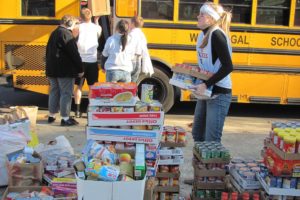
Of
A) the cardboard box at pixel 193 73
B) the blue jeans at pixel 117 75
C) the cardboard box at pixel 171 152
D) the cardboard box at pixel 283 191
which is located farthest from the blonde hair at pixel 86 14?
the cardboard box at pixel 283 191

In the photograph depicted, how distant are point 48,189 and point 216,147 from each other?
1518 millimetres

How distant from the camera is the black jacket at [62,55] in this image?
21.0ft

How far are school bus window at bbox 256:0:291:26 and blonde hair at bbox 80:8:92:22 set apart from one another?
9.15ft

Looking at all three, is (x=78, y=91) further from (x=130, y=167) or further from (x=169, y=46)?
(x=130, y=167)

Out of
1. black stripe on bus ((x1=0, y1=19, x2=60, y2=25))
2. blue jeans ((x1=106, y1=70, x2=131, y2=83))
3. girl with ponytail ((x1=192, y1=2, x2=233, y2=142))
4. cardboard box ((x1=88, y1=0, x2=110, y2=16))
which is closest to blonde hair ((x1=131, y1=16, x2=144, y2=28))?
cardboard box ((x1=88, y1=0, x2=110, y2=16))

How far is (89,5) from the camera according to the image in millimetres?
7117

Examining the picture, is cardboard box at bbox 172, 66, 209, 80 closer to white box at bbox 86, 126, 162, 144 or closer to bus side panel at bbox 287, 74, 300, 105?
white box at bbox 86, 126, 162, 144

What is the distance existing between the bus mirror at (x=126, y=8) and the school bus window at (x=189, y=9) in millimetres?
764

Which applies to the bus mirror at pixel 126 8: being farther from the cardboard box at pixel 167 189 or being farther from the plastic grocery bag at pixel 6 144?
the cardboard box at pixel 167 189

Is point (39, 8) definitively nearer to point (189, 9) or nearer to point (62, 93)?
point (62, 93)

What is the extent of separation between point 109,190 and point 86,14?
4.47m

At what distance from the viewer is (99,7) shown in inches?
282

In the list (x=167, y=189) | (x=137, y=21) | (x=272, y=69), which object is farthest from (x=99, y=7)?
(x=167, y=189)

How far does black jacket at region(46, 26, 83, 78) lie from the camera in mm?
6410
